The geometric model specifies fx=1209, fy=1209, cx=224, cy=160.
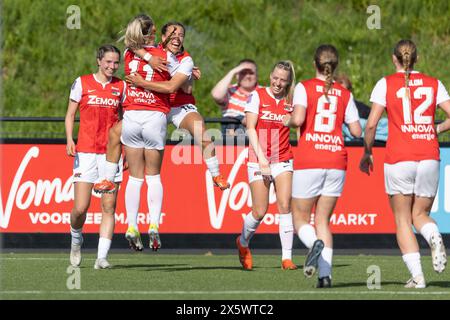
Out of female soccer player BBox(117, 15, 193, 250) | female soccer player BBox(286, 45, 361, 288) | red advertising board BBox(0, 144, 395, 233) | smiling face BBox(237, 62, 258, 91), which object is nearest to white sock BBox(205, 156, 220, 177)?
female soccer player BBox(117, 15, 193, 250)

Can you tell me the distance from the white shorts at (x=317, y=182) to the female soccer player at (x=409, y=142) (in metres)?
0.26

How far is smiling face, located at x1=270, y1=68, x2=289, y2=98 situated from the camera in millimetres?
12773

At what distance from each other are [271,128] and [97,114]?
1880mm

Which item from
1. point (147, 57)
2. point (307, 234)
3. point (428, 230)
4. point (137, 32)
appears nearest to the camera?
point (428, 230)

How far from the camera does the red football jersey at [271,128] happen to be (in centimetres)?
1293

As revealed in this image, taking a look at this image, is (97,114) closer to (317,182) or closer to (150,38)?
(150,38)

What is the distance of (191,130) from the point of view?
12.6 meters

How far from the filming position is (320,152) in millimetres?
10445

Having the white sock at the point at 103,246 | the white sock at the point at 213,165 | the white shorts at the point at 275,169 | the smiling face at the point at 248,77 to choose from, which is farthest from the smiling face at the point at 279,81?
the smiling face at the point at 248,77

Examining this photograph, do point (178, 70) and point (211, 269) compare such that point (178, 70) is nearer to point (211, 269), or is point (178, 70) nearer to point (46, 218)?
point (211, 269)

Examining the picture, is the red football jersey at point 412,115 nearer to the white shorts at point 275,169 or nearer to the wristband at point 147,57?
the white shorts at point 275,169

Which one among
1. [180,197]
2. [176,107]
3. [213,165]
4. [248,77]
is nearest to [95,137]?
[176,107]

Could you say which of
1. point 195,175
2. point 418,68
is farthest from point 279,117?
point 418,68

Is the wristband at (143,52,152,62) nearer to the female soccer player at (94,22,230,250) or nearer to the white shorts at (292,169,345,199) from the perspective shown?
the female soccer player at (94,22,230,250)
